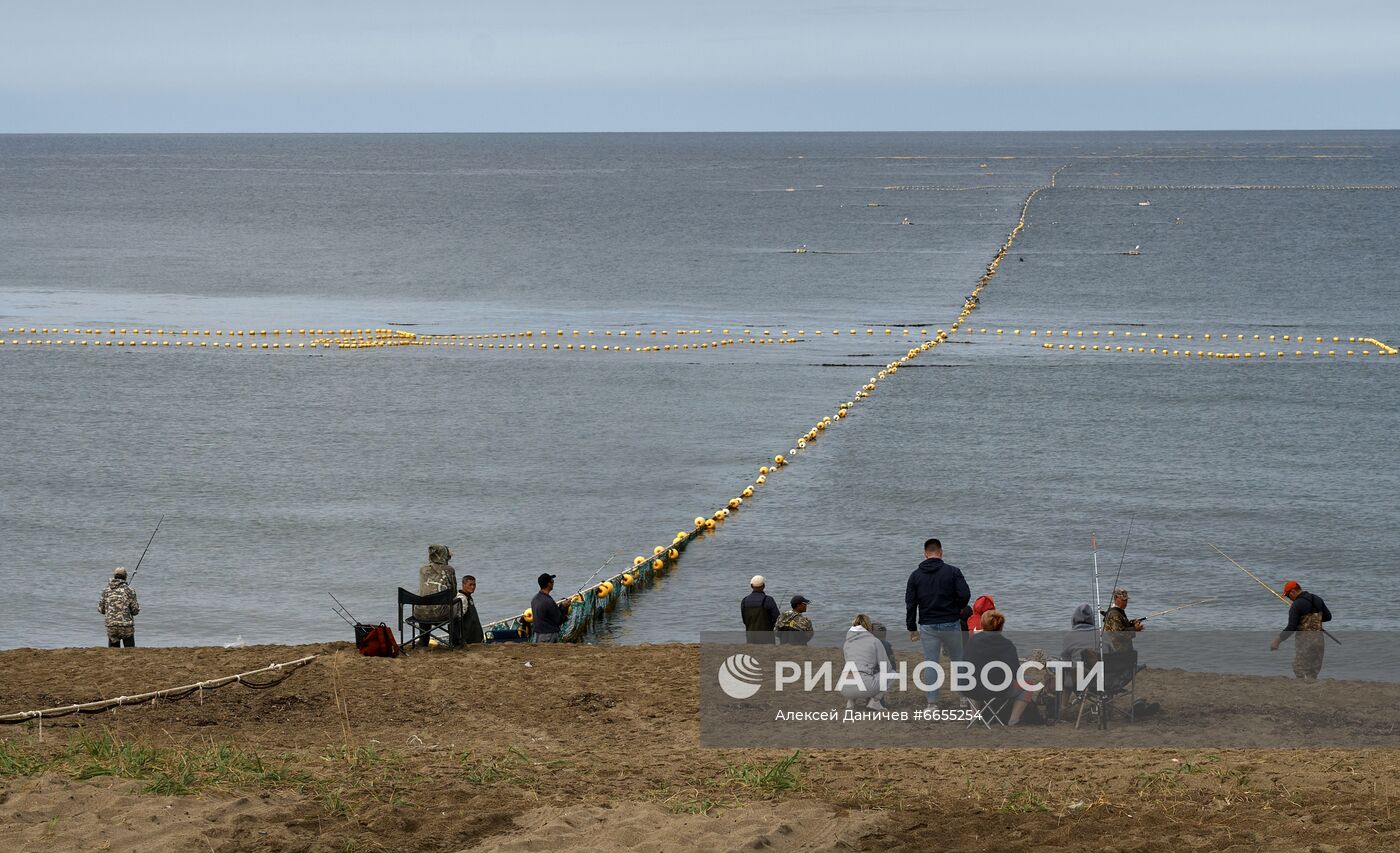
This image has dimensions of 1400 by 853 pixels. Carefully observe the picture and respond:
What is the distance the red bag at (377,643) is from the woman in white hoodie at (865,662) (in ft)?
17.4

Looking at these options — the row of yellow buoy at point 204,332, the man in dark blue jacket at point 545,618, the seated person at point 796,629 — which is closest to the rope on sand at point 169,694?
the man in dark blue jacket at point 545,618

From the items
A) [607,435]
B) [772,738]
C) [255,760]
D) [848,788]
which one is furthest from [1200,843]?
[607,435]

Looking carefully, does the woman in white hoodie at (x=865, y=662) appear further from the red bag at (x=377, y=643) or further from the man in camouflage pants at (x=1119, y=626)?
the red bag at (x=377, y=643)

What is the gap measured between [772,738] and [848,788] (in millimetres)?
1989

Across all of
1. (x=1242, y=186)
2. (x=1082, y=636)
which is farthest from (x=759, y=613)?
(x=1242, y=186)

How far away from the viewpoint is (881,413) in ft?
141

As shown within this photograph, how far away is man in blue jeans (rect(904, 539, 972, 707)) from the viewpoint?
46.1 feet

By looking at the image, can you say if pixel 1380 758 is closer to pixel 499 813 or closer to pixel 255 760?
pixel 499 813

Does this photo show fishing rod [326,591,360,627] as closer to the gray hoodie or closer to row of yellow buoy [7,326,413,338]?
the gray hoodie

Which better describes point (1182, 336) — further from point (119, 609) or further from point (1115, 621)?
point (119, 609)

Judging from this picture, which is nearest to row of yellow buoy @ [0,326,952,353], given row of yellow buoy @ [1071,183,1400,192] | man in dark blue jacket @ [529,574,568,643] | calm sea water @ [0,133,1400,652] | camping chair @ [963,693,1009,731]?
calm sea water @ [0,133,1400,652]

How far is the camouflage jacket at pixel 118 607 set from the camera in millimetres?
18516

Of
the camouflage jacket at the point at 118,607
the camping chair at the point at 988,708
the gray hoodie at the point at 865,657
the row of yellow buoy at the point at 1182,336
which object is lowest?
the camping chair at the point at 988,708
